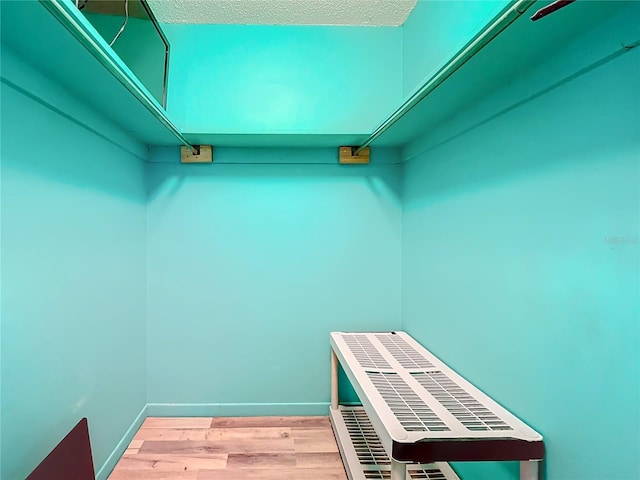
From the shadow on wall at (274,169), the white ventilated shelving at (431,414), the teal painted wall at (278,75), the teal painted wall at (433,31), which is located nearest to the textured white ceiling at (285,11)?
the teal painted wall at (278,75)

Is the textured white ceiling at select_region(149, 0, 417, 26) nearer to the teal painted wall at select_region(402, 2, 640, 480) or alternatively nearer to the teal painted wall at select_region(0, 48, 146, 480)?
the teal painted wall at select_region(0, 48, 146, 480)

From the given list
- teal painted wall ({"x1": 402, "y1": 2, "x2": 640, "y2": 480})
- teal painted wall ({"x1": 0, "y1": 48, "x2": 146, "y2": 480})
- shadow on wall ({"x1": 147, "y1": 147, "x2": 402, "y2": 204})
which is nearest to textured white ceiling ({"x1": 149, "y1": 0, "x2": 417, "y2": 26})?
shadow on wall ({"x1": 147, "y1": 147, "x2": 402, "y2": 204})

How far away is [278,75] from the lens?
222cm

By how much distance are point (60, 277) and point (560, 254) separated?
1771 millimetres

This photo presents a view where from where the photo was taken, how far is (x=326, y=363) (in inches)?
88.8

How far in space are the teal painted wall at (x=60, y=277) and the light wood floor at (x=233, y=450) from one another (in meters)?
0.22

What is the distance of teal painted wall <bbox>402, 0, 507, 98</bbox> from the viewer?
149cm

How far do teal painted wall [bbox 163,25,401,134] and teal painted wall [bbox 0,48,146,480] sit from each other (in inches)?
26.3

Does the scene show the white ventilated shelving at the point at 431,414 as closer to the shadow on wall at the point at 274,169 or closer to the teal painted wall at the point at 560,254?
the teal painted wall at the point at 560,254

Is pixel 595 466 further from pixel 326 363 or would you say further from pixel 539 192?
pixel 326 363

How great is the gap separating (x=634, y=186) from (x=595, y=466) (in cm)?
74

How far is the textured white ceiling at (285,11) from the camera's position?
6.57ft

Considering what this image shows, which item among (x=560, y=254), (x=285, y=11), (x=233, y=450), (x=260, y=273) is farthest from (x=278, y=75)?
(x=233, y=450)

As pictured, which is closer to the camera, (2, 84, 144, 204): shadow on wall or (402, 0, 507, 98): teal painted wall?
(2, 84, 144, 204): shadow on wall
